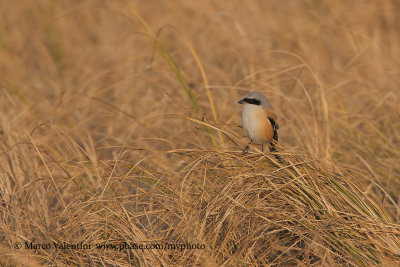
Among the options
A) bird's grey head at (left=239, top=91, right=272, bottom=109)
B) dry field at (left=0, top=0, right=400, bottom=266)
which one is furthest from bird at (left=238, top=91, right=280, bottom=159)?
dry field at (left=0, top=0, right=400, bottom=266)

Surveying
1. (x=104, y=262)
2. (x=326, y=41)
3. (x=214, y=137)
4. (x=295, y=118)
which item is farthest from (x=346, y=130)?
(x=326, y=41)

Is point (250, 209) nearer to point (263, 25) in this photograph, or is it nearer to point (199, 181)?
point (199, 181)

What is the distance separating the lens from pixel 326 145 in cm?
405

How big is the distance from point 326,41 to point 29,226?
17.9 feet

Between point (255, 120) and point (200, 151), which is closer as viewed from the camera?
point (200, 151)

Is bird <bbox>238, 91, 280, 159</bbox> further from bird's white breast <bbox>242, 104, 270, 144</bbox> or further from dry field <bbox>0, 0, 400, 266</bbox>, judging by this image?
dry field <bbox>0, 0, 400, 266</bbox>

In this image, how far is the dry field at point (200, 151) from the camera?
277cm

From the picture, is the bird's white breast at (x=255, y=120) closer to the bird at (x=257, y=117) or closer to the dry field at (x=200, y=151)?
the bird at (x=257, y=117)

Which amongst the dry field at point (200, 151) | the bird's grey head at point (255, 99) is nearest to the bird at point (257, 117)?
the bird's grey head at point (255, 99)

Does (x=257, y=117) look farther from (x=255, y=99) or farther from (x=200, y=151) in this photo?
(x=200, y=151)

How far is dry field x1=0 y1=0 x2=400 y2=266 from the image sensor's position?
9.08 feet

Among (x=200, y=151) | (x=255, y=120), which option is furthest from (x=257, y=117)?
(x=200, y=151)

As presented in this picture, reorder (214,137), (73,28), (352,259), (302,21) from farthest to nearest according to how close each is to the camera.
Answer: (73,28), (302,21), (214,137), (352,259)

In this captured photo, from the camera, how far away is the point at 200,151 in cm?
285
